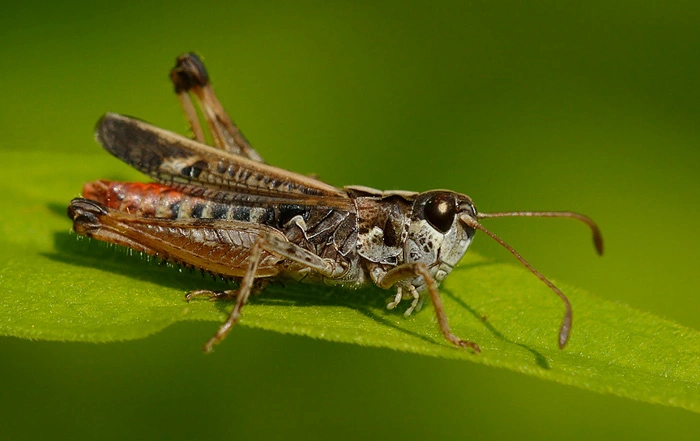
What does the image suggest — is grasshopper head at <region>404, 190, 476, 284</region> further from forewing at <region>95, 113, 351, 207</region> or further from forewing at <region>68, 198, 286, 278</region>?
forewing at <region>68, 198, 286, 278</region>

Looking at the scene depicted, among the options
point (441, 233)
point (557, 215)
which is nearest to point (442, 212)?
point (441, 233)

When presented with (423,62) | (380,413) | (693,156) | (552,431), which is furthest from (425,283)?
(423,62)

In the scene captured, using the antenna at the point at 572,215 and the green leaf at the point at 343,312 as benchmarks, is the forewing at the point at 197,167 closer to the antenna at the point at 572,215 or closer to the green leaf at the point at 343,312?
the green leaf at the point at 343,312

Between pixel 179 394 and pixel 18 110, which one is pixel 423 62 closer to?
pixel 18 110

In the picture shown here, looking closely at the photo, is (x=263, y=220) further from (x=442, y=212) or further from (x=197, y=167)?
(x=442, y=212)

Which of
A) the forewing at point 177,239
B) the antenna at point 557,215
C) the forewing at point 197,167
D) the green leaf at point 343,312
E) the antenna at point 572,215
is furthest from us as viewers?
the forewing at point 197,167

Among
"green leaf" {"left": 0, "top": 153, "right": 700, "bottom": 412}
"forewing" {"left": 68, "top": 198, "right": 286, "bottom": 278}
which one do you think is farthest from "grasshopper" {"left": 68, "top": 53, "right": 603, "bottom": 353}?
"green leaf" {"left": 0, "top": 153, "right": 700, "bottom": 412}

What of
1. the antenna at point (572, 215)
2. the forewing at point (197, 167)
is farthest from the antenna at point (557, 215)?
the forewing at point (197, 167)
